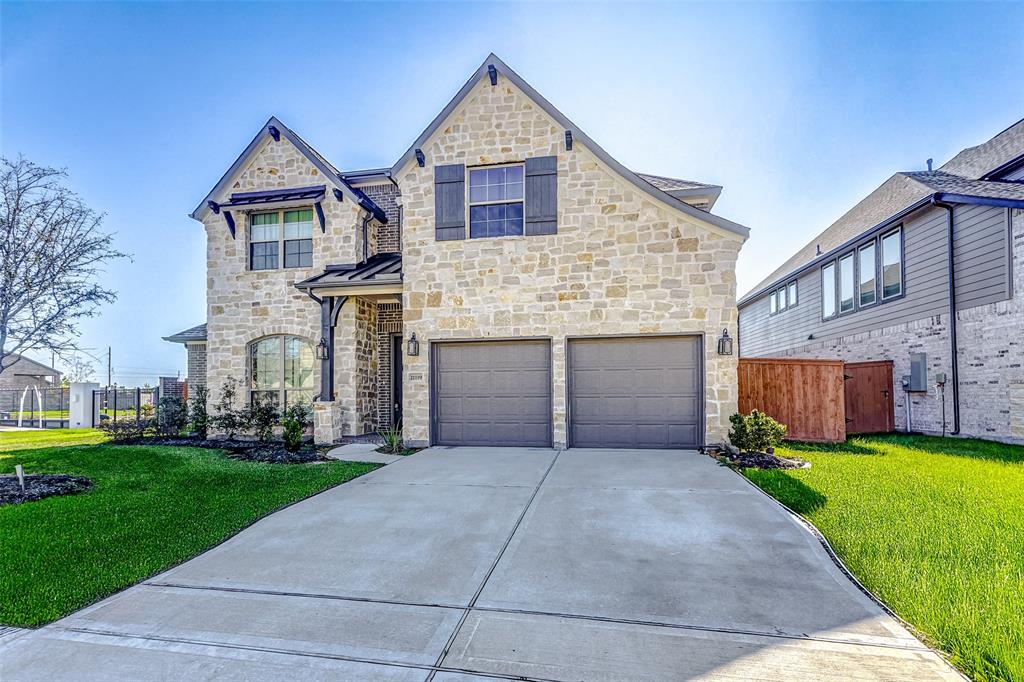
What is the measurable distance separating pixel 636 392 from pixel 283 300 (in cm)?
878

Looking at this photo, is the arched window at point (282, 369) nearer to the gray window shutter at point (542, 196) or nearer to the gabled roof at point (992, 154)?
the gray window shutter at point (542, 196)

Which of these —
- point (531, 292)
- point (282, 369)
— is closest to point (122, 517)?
point (282, 369)

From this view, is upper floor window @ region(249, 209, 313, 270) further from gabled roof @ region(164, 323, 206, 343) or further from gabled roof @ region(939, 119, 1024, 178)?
gabled roof @ region(939, 119, 1024, 178)

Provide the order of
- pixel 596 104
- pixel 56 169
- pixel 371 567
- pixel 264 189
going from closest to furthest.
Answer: pixel 371 567
pixel 56 169
pixel 596 104
pixel 264 189

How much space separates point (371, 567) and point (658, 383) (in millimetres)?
6939

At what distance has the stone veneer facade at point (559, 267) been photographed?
9.40m

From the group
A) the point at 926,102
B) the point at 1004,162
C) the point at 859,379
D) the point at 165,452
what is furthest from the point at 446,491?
the point at 1004,162

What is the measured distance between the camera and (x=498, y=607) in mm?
3268

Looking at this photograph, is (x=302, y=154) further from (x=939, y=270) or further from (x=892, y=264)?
(x=892, y=264)

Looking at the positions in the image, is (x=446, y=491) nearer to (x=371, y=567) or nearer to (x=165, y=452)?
(x=371, y=567)

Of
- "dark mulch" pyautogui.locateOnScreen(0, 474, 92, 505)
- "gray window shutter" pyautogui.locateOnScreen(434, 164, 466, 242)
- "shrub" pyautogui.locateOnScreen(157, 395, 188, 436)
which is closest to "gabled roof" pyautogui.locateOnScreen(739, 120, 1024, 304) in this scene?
"gray window shutter" pyautogui.locateOnScreen(434, 164, 466, 242)

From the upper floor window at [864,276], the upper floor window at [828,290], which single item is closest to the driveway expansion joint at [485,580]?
the upper floor window at [864,276]

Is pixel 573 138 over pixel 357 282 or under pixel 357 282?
over

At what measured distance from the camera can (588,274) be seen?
976cm
